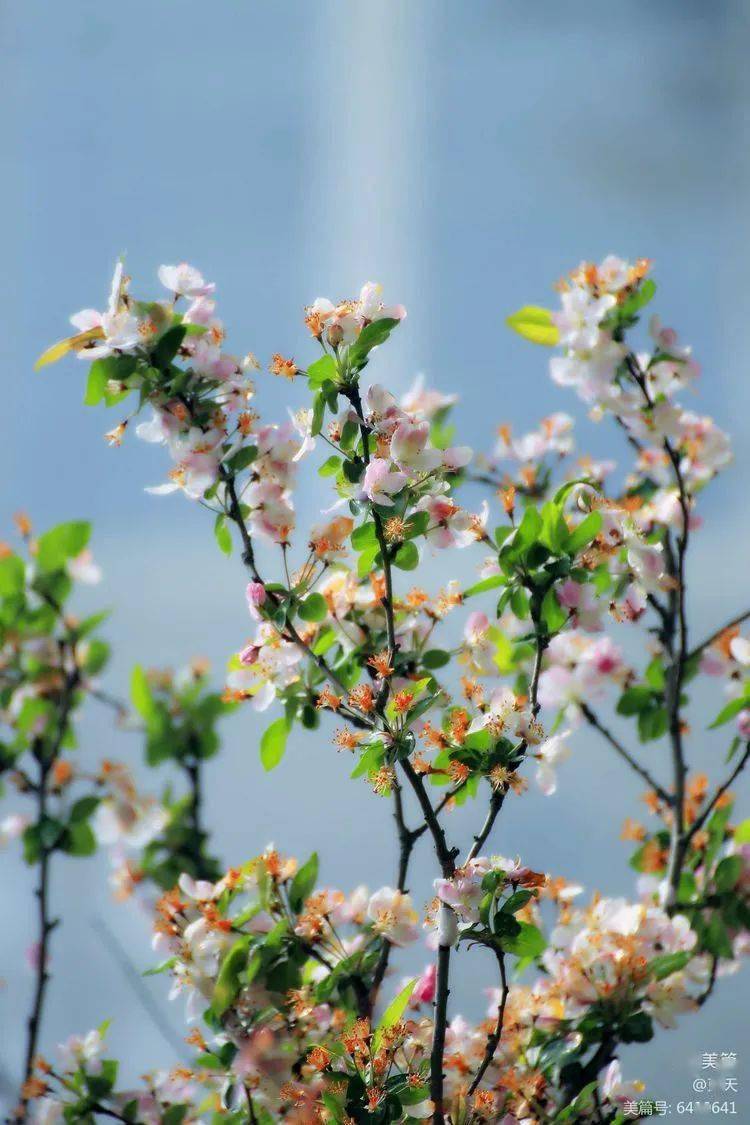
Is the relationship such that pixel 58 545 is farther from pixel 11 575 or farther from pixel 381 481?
pixel 381 481

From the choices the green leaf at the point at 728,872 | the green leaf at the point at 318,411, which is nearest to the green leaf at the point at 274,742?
the green leaf at the point at 318,411

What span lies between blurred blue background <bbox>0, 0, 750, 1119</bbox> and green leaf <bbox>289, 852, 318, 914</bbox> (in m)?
1.13

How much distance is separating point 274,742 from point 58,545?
41 cm

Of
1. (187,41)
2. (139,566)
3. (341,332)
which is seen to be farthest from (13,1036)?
(187,41)

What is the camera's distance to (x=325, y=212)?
2.05 metres

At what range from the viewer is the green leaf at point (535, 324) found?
924 mm

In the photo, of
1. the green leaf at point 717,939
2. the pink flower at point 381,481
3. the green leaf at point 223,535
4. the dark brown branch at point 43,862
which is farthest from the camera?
the dark brown branch at point 43,862

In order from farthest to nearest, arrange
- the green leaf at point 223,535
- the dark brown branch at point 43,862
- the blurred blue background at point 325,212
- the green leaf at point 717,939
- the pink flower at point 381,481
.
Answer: the blurred blue background at point 325,212 → the dark brown branch at point 43,862 → the green leaf at point 717,939 → the green leaf at point 223,535 → the pink flower at point 381,481

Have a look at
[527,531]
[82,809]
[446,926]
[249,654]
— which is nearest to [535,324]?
[527,531]

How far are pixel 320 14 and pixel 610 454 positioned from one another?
1006 millimetres

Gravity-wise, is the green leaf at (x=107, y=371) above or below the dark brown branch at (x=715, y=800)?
above

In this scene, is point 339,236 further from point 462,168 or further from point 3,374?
point 3,374

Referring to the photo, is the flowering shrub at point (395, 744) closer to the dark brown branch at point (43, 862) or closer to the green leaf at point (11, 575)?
the dark brown branch at point (43, 862)

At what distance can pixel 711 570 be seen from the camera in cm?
198
